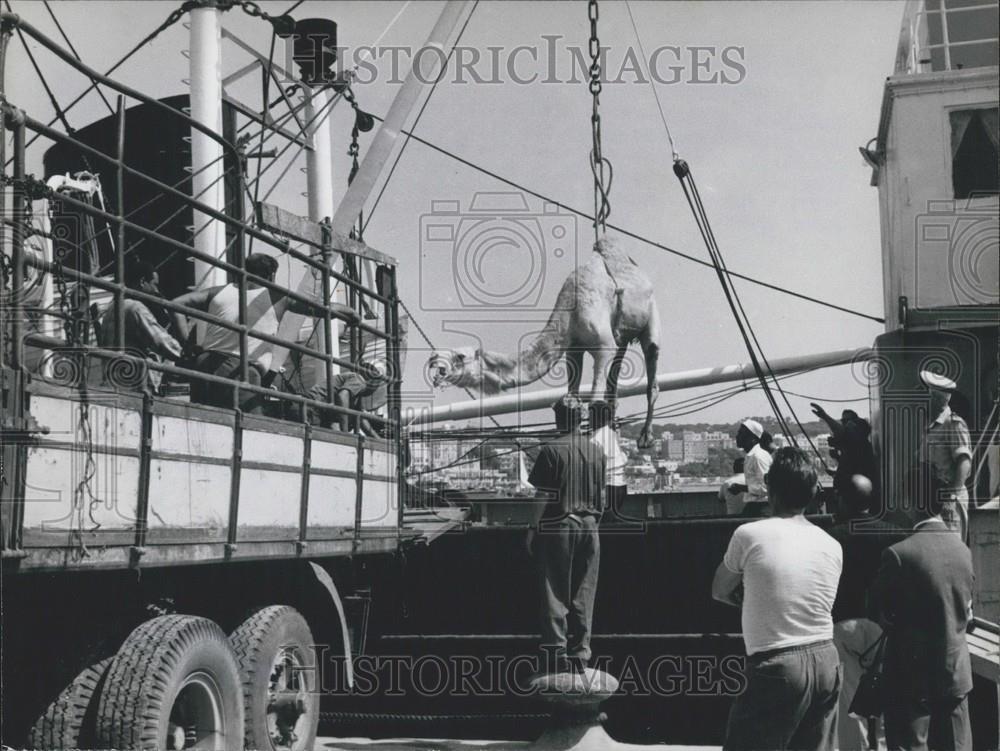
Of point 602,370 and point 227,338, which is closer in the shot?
point 227,338

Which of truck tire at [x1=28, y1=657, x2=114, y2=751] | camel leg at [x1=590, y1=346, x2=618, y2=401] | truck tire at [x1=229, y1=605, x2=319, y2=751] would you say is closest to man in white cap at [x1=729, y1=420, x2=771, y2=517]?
camel leg at [x1=590, y1=346, x2=618, y2=401]

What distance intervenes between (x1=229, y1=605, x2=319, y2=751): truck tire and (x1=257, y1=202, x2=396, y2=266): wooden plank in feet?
7.27

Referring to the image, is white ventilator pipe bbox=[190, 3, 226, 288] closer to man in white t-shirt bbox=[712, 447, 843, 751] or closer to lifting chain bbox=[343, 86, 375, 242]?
lifting chain bbox=[343, 86, 375, 242]

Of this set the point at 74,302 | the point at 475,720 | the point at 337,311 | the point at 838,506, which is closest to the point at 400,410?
the point at 337,311

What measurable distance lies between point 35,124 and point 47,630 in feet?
6.61

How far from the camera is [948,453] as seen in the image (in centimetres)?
779

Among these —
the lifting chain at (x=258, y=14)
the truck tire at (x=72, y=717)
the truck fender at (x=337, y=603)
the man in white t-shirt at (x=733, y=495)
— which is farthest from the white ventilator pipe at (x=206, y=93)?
the truck tire at (x=72, y=717)

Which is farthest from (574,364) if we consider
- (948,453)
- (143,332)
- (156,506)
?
(156,506)

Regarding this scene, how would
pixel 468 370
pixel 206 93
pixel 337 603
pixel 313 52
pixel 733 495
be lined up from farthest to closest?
pixel 313 52
pixel 733 495
pixel 206 93
pixel 468 370
pixel 337 603

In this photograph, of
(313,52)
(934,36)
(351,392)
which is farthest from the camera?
(934,36)

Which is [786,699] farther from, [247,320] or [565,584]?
[247,320]

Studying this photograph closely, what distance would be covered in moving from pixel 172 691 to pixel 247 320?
2434 millimetres

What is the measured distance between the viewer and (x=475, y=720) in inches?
386

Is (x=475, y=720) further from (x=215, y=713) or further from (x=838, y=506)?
(x=215, y=713)
